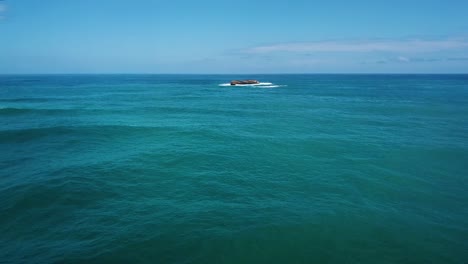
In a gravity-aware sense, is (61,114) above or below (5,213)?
above

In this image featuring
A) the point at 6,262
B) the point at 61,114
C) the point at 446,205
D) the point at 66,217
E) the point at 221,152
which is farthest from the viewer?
the point at 61,114

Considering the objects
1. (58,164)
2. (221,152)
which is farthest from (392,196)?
(58,164)

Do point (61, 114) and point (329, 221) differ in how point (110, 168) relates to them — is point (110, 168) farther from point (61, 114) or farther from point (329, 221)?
point (61, 114)

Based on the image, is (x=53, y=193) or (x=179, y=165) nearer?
(x=53, y=193)

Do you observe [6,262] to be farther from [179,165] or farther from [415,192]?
[415,192]

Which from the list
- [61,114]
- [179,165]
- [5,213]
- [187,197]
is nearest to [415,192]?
[187,197]

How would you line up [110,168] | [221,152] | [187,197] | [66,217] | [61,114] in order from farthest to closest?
1. [61,114]
2. [221,152]
3. [110,168]
4. [187,197]
5. [66,217]
